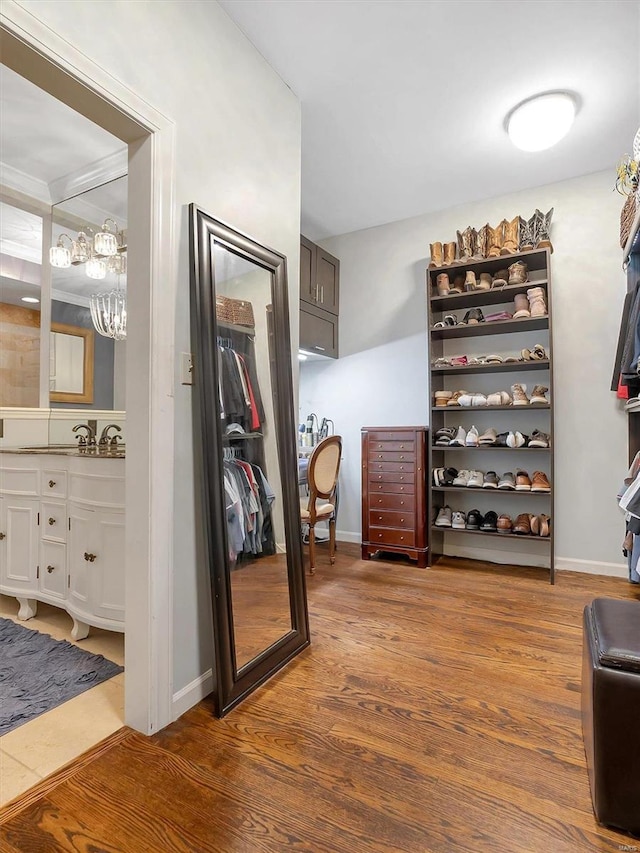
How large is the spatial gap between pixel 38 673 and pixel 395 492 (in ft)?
8.21

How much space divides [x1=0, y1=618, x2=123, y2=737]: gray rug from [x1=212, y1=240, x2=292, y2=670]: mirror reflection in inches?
26.7

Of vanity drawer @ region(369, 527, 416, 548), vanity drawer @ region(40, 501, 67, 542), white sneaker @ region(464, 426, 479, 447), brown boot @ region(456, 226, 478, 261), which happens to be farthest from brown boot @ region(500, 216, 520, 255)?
vanity drawer @ region(40, 501, 67, 542)

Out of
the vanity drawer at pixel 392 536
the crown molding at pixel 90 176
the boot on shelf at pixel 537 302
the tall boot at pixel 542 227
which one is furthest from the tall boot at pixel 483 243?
the crown molding at pixel 90 176

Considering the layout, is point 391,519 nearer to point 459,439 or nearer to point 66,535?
point 459,439

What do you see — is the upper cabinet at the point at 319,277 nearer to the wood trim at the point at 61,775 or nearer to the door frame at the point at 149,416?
the door frame at the point at 149,416

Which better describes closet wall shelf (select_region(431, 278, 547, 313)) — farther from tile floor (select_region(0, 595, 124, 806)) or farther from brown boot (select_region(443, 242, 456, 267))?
tile floor (select_region(0, 595, 124, 806))

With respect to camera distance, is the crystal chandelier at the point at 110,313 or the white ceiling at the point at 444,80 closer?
the white ceiling at the point at 444,80

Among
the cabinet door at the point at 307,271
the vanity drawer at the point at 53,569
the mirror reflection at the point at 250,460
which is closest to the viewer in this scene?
the mirror reflection at the point at 250,460

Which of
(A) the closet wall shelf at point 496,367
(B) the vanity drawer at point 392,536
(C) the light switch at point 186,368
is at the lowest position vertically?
(B) the vanity drawer at point 392,536

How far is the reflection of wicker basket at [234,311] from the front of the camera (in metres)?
1.78

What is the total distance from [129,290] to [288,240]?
105 centimetres

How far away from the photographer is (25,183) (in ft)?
9.91

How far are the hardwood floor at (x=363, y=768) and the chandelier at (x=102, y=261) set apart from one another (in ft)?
8.03

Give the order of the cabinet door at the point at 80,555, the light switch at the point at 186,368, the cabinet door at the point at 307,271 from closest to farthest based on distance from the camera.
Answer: the light switch at the point at 186,368 → the cabinet door at the point at 80,555 → the cabinet door at the point at 307,271
